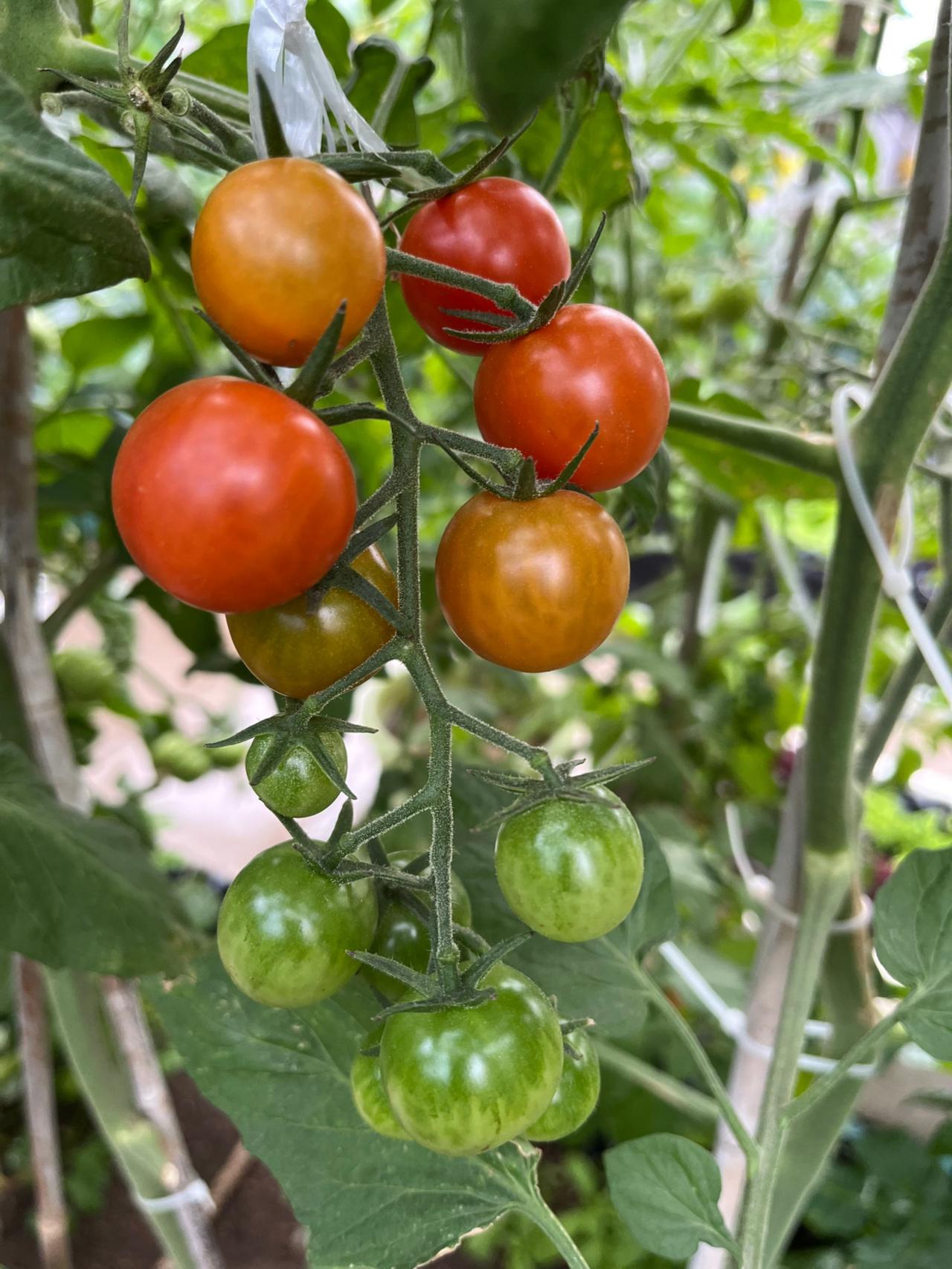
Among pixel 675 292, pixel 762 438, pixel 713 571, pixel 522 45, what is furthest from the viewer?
pixel 675 292

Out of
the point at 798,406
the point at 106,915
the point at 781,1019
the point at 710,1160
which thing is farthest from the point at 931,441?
the point at 106,915

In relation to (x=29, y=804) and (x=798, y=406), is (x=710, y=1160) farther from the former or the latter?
(x=798, y=406)

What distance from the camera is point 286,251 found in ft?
0.65

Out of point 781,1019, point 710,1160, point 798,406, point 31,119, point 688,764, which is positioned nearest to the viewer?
point 31,119

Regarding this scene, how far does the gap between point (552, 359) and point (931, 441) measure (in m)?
0.66

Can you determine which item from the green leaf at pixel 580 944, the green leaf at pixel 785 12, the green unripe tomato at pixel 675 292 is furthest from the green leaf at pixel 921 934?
the green unripe tomato at pixel 675 292

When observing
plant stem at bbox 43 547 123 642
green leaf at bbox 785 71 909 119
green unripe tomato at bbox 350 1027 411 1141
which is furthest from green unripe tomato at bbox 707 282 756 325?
green unripe tomato at bbox 350 1027 411 1141

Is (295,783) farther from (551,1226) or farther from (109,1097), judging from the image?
(109,1097)

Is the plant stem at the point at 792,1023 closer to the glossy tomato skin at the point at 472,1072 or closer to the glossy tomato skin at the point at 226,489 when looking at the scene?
the glossy tomato skin at the point at 472,1072

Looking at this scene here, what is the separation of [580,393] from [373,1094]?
23 centimetres

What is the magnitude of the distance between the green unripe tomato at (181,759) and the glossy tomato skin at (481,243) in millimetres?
633

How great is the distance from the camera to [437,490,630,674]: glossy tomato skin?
248 mm

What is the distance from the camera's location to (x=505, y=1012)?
26cm

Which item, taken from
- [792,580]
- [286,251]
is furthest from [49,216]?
[792,580]
